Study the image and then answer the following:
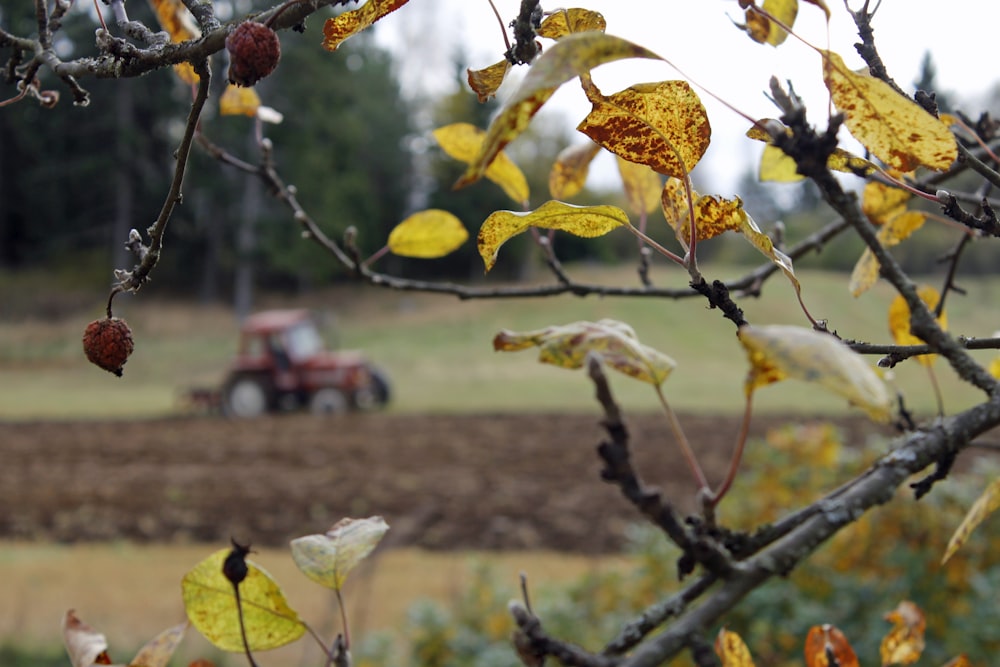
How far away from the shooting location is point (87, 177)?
18.3 m

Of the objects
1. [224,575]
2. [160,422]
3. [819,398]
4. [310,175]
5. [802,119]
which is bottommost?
[819,398]

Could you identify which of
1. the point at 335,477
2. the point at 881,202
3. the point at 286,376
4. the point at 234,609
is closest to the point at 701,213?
the point at 234,609

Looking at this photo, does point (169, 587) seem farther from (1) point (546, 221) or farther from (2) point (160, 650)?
(1) point (546, 221)

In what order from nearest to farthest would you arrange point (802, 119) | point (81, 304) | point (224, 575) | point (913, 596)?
point (802, 119)
point (224, 575)
point (913, 596)
point (81, 304)

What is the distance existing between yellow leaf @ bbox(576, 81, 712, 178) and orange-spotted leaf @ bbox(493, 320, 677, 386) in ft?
0.30

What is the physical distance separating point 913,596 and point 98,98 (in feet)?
55.0

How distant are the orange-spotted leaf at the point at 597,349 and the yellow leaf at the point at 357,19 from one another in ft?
0.62

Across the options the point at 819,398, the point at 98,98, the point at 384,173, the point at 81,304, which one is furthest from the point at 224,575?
the point at 384,173

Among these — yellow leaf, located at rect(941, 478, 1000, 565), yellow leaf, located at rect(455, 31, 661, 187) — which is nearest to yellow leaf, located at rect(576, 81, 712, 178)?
yellow leaf, located at rect(455, 31, 661, 187)

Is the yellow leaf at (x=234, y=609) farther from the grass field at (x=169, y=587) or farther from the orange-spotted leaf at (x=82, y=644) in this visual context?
the grass field at (x=169, y=587)

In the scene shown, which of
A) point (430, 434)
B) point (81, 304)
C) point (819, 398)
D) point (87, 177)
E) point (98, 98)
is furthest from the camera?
point (81, 304)

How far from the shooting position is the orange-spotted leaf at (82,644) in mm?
471

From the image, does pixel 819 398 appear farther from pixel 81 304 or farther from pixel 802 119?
pixel 81 304

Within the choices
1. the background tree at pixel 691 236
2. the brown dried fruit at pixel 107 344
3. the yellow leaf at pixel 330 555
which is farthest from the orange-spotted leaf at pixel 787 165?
the brown dried fruit at pixel 107 344
